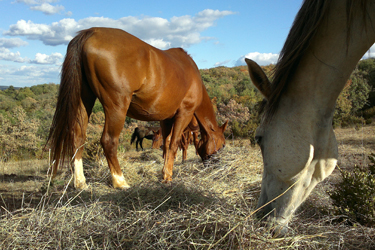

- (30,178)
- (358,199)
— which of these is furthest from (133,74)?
(30,178)

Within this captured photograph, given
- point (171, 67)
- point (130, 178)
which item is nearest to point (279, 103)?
point (171, 67)

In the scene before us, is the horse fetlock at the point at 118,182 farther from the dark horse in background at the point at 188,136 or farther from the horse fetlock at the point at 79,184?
the dark horse in background at the point at 188,136

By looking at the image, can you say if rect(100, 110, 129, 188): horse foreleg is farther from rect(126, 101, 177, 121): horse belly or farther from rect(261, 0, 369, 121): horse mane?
rect(261, 0, 369, 121): horse mane

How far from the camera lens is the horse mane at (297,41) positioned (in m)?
1.39

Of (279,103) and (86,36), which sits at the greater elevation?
(86,36)

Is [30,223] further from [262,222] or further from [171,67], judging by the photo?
[171,67]

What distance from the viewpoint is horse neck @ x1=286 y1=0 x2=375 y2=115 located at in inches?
53.7

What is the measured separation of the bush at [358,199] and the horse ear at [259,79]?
1306mm

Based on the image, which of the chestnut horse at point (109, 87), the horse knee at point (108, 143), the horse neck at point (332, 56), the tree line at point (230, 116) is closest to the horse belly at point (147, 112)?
the chestnut horse at point (109, 87)

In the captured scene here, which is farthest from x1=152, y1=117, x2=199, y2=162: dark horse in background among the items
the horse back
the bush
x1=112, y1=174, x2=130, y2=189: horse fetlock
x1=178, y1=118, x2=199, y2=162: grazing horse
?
the bush

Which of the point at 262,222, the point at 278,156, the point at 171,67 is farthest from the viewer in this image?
the point at 171,67

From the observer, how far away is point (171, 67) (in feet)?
11.8

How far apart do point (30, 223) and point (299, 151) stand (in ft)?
6.17

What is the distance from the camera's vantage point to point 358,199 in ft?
6.76
